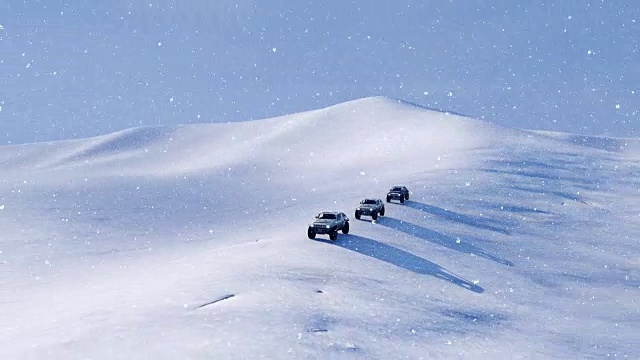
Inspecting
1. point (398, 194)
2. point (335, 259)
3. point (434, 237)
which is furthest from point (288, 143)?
point (335, 259)

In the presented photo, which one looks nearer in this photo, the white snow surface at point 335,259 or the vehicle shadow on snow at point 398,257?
the white snow surface at point 335,259

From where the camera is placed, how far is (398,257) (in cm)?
2277

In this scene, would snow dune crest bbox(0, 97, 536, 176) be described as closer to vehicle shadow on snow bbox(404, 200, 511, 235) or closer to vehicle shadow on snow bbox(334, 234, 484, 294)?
vehicle shadow on snow bbox(404, 200, 511, 235)

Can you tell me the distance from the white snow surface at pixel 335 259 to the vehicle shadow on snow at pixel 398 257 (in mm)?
111

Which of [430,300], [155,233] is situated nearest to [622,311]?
[430,300]

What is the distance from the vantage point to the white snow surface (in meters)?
14.5

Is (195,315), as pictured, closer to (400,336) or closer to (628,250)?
(400,336)

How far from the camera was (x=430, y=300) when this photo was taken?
18.0m

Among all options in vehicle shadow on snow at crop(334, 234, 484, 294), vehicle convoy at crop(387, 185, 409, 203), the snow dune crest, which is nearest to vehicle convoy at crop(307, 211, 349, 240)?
vehicle shadow on snow at crop(334, 234, 484, 294)

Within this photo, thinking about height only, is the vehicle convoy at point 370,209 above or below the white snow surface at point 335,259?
above

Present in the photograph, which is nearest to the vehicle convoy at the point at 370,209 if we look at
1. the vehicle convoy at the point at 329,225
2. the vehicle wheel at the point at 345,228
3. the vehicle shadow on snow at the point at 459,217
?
the vehicle wheel at the point at 345,228

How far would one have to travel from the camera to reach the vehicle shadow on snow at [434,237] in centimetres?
2505

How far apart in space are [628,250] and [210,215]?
26.2 m

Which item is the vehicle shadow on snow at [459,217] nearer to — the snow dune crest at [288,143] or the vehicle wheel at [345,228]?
the vehicle wheel at [345,228]
